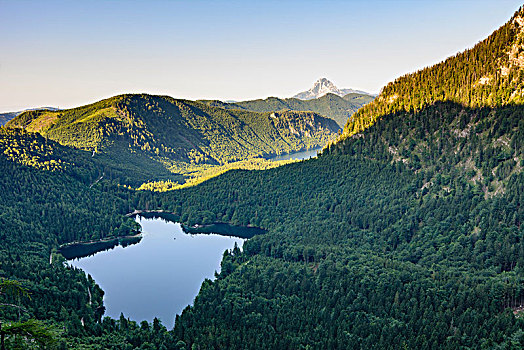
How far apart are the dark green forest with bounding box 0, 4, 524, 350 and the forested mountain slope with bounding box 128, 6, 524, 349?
44cm

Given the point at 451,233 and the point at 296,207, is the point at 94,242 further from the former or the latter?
the point at 451,233

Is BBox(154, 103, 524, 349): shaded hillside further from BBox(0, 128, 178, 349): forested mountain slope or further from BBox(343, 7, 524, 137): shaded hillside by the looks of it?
BBox(0, 128, 178, 349): forested mountain slope

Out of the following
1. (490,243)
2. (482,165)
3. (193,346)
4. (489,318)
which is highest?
(482,165)

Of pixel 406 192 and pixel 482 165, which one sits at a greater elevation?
pixel 482 165

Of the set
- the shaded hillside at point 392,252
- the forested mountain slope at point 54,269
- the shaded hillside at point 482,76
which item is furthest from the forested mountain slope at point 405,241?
the forested mountain slope at point 54,269

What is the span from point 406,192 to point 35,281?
12122cm

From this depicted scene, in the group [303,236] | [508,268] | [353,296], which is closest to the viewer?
[353,296]

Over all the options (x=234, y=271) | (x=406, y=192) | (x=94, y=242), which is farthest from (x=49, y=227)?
(x=406, y=192)

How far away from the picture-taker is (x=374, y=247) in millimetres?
137875

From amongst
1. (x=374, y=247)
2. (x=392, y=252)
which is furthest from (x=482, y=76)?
(x=374, y=247)

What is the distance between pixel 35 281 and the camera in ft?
348

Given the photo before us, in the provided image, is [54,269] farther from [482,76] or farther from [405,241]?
[482,76]

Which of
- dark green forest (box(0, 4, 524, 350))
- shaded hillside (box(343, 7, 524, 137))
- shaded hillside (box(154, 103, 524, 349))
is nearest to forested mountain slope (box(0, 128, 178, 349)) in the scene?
dark green forest (box(0, 4, 524, 350))

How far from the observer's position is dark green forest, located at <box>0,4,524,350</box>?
274ft
